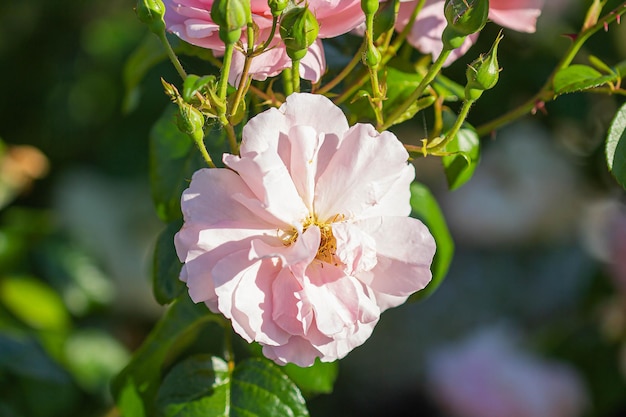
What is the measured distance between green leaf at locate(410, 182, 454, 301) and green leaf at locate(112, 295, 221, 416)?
22cm

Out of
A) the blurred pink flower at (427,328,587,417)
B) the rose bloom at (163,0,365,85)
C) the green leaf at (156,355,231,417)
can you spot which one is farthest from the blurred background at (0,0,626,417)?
the rose bloom at (163,0,365,85)

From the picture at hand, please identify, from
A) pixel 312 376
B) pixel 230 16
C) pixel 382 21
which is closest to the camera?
pixel 230 16

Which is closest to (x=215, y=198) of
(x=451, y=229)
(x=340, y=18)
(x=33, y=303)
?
(x=340, y=18)

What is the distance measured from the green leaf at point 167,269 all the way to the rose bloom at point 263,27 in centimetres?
18

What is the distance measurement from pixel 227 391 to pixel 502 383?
80cm

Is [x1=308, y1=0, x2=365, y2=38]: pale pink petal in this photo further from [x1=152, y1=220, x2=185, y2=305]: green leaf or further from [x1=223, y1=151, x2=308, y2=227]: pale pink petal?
[x1=152, y1=220, x2=185, y2=305]: green leaf

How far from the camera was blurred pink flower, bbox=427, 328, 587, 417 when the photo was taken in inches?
54.7

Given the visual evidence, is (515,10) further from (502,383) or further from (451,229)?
(451,229)

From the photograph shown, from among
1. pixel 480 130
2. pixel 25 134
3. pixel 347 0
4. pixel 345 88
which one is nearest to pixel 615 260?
pixel 480 130

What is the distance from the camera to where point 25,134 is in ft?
6.34

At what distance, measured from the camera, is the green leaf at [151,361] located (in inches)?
31.2

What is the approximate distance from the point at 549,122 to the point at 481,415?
0.51m

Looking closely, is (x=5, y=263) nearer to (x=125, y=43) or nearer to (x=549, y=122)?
(x=125, y=43)

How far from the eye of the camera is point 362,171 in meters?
0.58
